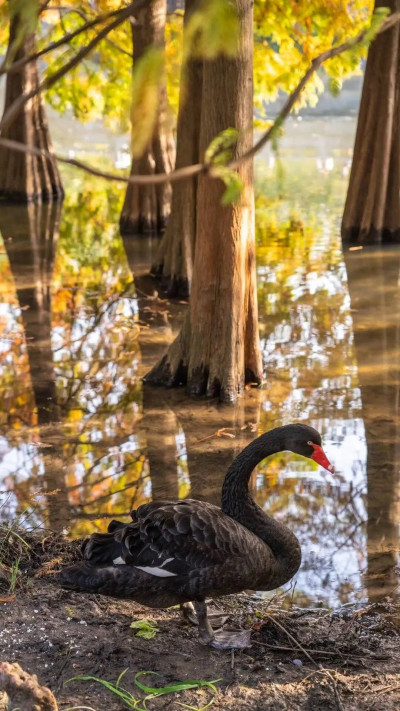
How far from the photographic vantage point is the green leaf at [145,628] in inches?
163

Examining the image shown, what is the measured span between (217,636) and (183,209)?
7831mm

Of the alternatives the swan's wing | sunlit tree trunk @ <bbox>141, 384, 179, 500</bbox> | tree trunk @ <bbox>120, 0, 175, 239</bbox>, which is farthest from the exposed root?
tree trunk @ <bbox>120, 0, 175, 239</bbox>

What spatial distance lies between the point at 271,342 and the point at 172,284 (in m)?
2.61

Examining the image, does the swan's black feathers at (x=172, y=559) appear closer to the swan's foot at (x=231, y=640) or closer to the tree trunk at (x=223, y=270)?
the swan's foot at (x=231, y=640)

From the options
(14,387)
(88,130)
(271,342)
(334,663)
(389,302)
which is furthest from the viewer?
(88,130)

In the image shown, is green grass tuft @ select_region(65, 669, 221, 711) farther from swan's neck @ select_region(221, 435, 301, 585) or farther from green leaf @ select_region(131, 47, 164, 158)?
green leaf @ select_region(131, 47, 164, 158)

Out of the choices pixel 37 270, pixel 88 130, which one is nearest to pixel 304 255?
pixel 37 270

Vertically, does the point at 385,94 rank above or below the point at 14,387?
above

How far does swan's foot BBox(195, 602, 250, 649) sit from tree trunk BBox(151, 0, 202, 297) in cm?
674

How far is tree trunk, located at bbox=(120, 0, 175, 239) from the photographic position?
14.9 m

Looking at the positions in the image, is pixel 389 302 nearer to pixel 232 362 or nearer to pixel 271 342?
pixel 271 342

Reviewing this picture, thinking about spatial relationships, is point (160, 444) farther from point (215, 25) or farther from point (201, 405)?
point (215, 25)

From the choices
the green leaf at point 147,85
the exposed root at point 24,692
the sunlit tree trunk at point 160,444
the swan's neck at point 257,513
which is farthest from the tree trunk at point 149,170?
the green leaf at point 147,85

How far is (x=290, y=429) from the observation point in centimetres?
453
